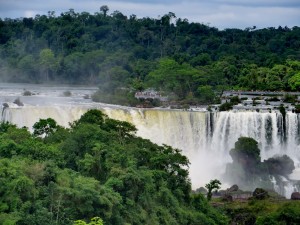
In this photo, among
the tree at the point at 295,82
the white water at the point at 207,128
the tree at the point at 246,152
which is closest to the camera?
the tree at the point at 246,152

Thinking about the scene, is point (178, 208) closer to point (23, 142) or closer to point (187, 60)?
point (23, 142)

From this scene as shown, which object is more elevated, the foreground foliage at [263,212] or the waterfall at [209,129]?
the waterfall at [209,129]

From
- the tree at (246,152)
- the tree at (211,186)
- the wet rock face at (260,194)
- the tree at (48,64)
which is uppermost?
the tree at (48,64)

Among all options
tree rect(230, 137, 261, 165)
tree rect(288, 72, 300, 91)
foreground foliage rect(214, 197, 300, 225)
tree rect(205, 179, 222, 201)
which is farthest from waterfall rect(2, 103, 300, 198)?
tree rect(288, 72, 300, 91)

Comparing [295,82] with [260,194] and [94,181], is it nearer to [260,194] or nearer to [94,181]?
[260,194]

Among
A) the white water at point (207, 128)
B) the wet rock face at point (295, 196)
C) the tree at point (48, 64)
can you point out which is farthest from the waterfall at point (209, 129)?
the tree at point (48, 64)

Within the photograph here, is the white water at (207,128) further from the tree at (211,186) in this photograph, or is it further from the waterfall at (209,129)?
the tree at (211,186)


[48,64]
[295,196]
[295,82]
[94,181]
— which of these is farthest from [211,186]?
[48,64]
